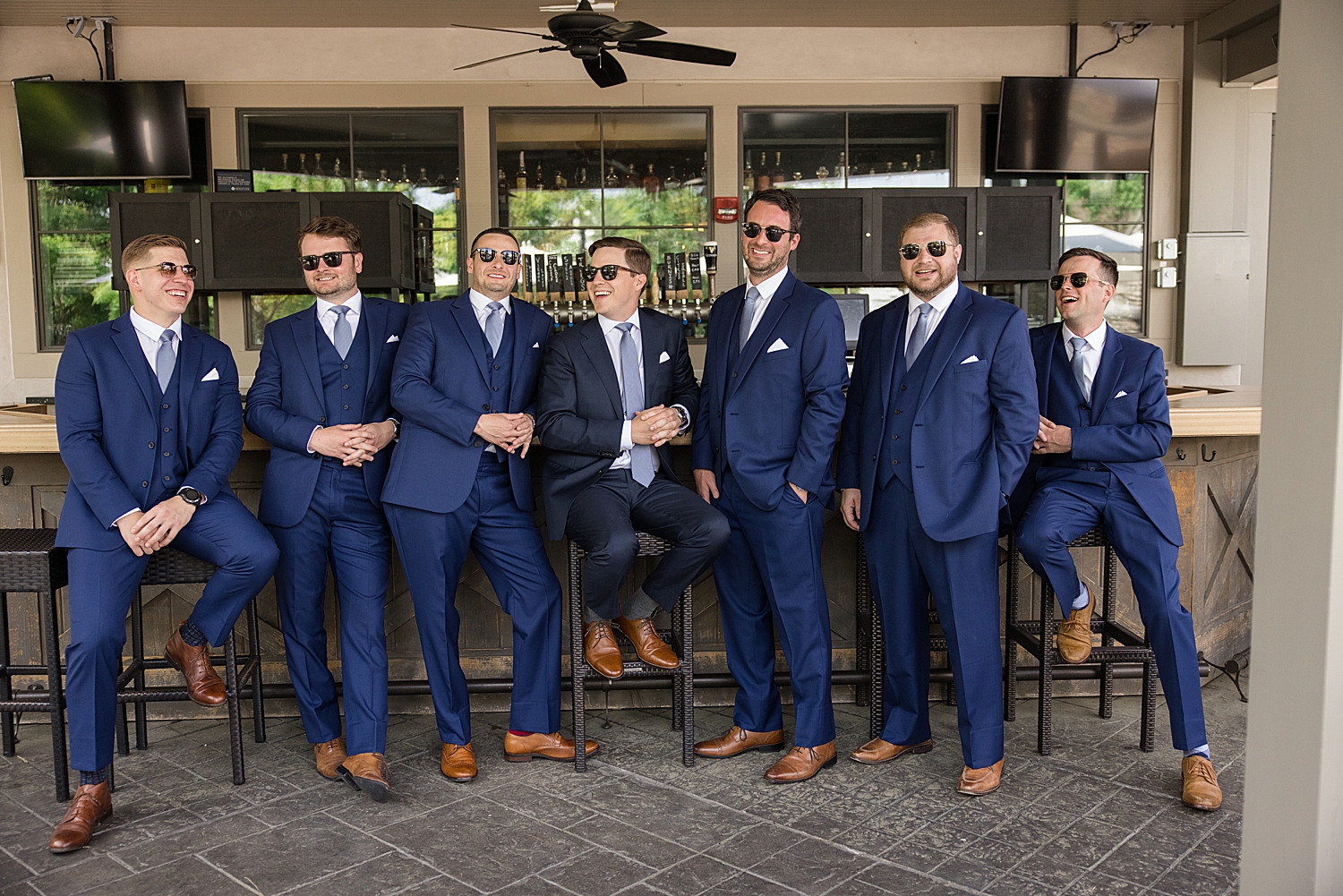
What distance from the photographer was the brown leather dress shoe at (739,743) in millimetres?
3639

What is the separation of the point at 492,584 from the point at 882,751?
146 centimetres

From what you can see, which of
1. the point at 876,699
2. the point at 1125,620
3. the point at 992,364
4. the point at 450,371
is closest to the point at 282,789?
the point at 450,371

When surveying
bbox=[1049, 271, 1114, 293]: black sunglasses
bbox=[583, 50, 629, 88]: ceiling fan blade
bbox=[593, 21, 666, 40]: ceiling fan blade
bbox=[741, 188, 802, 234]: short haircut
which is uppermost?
bbox=[593, 21, 666, 40]: ceiling fan blade

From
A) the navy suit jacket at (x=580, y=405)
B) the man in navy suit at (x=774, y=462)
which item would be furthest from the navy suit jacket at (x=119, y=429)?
the man in navy suit at (x=774, y=462)

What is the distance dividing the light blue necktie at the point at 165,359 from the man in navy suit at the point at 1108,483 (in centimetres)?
284

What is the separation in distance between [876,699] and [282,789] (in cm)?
203

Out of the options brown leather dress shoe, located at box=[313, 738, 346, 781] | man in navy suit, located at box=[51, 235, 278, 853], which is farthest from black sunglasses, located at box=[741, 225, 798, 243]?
brown leather dress shoe, located at box=[313, 738, 346, 781]

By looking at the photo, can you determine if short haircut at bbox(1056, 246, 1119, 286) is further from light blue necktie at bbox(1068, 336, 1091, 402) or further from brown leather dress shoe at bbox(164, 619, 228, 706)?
brown leather dress shoe at bbox(164, 619, 228, 706)

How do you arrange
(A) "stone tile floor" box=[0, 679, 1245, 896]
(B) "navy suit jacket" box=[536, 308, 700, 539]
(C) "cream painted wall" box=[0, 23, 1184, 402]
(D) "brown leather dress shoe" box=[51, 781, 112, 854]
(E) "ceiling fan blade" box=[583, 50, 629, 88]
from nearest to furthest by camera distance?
(A) "stone tile floor" box=[0, 679, 1245, 896]
(D) "brown leather dress shoe" box=[51, 781, 112, 854]
(B) "navy suit jacket" box=[536, 308, 700, 539]
(E) "ceiling fan blade" box=[583, 50, 629, 88]
(C) "cream painted wall" box=[0, 23, 1184, 402]

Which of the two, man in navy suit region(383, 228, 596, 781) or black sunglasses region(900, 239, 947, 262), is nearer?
black sunglasses region(900, 239, 947, 262)

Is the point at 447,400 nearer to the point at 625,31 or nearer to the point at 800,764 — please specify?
the point at 800,764

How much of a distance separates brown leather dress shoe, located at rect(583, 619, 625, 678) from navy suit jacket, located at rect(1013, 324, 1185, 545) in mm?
1662

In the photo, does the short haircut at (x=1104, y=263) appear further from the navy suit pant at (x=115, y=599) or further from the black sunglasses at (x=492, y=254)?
the navy suit pant at (x=115, y=599)

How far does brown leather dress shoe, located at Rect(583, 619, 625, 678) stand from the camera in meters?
3.50
